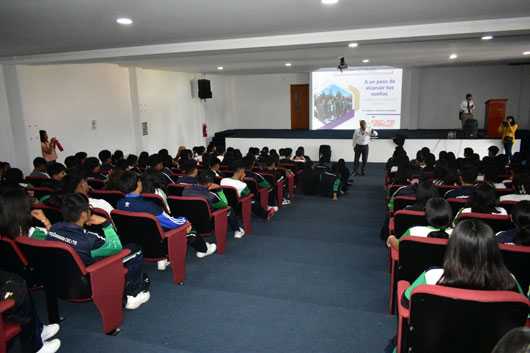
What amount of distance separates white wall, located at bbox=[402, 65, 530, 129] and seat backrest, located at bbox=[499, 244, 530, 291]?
1226 centimetres

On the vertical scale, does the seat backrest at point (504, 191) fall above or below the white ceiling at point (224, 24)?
below

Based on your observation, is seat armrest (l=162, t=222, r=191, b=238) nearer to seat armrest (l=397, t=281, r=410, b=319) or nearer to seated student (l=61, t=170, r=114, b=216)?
seated student (l=61, t=170, r=114, b=216)

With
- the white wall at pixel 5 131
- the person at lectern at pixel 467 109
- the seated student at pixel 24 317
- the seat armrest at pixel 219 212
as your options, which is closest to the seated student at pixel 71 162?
the white wall at pixel 5 131

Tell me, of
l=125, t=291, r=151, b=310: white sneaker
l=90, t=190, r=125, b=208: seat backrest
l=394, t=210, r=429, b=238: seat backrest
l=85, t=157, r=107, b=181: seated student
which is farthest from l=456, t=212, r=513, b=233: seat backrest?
l=85, t=157, r=107, b=181: seated student

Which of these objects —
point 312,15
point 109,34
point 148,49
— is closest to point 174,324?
point 312,15

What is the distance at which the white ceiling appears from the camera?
3.59 metres

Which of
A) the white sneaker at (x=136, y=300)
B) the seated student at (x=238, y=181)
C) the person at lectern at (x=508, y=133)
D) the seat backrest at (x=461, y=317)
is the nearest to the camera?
the seat backrest at (x=461, y=317)

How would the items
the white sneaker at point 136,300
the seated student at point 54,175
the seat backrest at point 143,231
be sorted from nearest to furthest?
1. the white sneaker at point 136,300
2. the seat backrest at point 143,231
3. the seated student at point 54,175

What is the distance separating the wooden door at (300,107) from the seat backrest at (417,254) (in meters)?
13.4

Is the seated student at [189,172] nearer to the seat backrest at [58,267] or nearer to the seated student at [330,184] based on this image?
the seat backrest at [58,267]

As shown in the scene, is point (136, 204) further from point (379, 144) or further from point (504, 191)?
point (379, 144)

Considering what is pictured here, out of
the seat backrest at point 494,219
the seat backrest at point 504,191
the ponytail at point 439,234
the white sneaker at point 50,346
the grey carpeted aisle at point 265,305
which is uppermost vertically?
the ponytail at point 439,234

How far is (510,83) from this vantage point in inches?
526

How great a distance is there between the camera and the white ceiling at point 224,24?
11.8 ft
